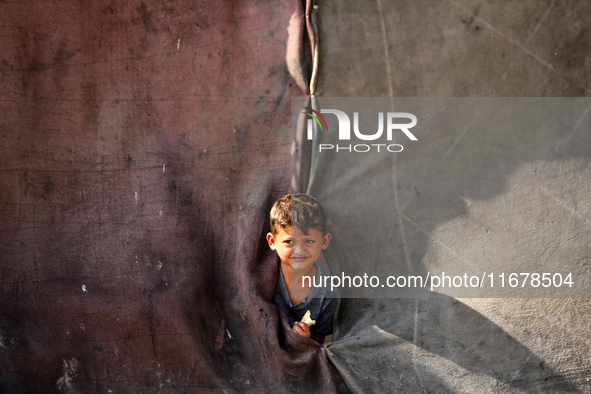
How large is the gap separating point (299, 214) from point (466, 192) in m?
0.53

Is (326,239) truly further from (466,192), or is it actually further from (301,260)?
(466,192)

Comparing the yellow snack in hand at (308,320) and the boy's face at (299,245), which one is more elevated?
the boy's face at (299,245)

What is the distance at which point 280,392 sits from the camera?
5.65 feet

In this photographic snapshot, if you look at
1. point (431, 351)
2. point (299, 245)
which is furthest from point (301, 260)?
point (431, 351)

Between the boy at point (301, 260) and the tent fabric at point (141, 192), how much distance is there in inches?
2.3

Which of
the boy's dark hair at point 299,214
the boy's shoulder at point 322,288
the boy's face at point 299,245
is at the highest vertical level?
the boy's dark hair at point 299,214

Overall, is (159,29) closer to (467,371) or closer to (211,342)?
(211,342)

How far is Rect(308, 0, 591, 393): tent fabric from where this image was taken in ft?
5.16

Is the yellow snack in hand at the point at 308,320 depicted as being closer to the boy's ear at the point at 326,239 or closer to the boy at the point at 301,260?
the boy at the point at 301,260

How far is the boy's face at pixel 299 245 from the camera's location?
167 cm

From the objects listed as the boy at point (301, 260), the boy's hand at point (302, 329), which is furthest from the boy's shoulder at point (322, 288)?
the boy's hand at point (302, 329)

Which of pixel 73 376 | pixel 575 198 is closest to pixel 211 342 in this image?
pixel 73 376

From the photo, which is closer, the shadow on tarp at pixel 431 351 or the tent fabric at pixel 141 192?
the shadow on tarp at pixel 431 351

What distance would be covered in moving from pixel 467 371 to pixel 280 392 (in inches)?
23.5
